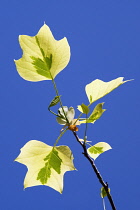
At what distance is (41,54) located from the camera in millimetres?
714

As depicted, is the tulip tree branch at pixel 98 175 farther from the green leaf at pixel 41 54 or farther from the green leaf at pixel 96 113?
the green leaf at pixel 41 54

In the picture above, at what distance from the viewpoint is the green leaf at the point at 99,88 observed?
66 centimetres

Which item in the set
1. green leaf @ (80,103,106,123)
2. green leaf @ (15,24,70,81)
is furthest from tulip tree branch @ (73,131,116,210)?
green leaf @ (15,24,70,81)

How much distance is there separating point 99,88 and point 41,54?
166 millimetres

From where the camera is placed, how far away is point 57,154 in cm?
71

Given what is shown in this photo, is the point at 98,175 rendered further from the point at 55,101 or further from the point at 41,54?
the point at 41,54

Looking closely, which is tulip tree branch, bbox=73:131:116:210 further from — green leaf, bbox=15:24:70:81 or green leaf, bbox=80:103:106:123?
green leaf, bbox=15:24:70:81

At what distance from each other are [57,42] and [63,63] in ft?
0.18

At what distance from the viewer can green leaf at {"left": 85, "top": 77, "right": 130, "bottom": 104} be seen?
66 centimetres

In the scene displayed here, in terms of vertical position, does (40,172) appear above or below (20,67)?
below

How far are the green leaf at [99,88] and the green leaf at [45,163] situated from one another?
14cm

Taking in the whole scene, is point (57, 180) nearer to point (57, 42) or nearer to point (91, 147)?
point (91, 147)

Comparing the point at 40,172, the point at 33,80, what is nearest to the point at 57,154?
the point at 40,172

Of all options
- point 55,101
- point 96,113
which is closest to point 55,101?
point 55,101
